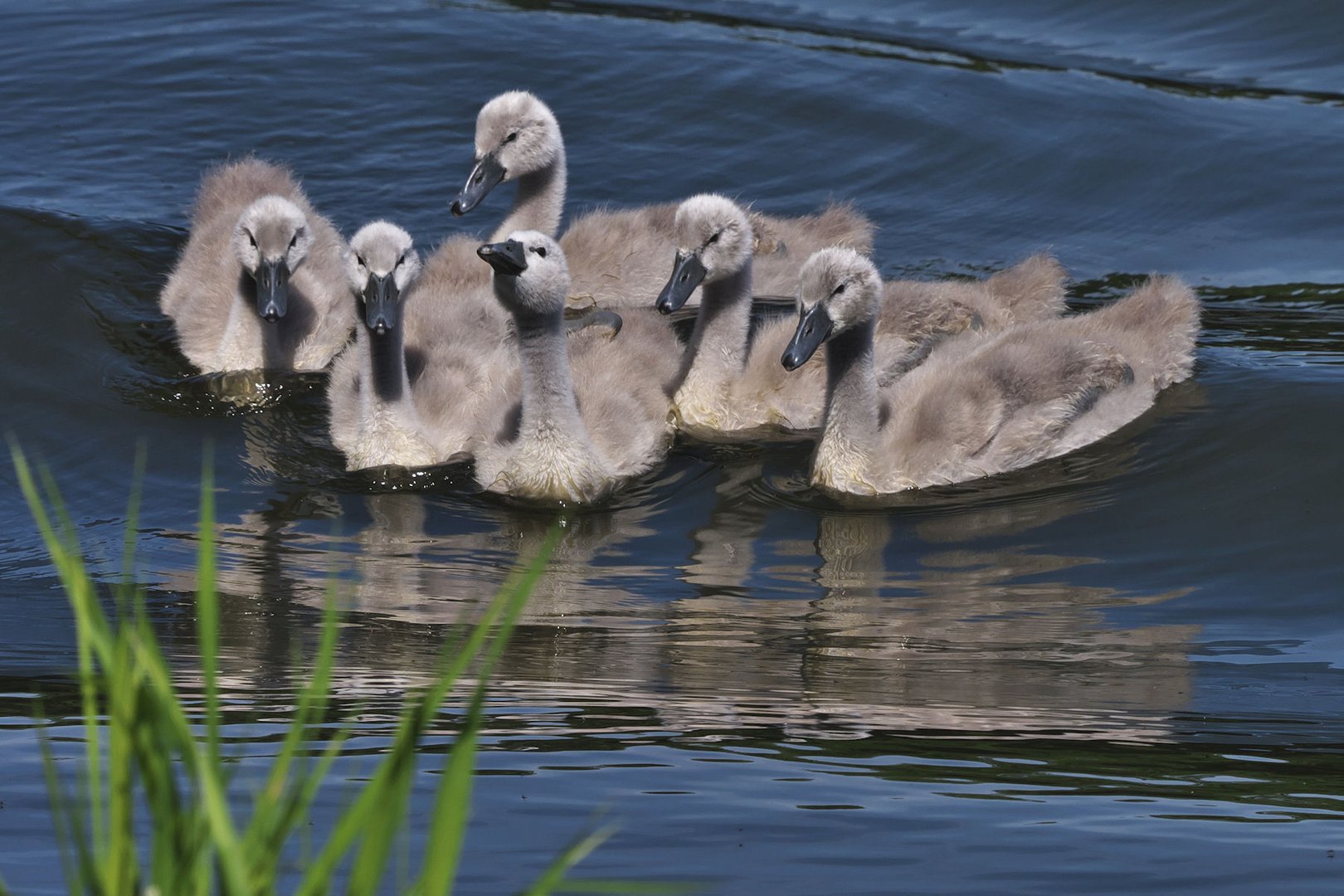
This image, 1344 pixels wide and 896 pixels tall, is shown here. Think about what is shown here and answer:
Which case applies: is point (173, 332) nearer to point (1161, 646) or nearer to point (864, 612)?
point (864, 612)

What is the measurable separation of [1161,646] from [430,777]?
2.57m

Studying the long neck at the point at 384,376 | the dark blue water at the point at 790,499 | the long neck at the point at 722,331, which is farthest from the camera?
the long neck at the point at 722,331

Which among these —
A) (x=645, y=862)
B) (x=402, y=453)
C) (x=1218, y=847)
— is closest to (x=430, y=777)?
(x=645, y=862)

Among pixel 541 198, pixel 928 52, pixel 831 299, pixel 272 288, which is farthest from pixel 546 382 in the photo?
pixel 928 52

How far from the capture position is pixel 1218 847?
4.02m

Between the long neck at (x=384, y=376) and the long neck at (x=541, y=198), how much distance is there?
2333 millimetres

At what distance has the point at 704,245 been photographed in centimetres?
793

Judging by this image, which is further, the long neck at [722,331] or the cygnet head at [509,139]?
the cygnet head at [509,139]

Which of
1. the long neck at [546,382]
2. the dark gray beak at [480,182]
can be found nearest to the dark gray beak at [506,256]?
the long neck at [546,382]

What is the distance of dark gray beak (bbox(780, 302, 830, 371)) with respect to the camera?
7.12 m

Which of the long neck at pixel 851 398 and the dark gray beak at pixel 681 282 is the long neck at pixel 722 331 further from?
the long neck at pixel 851 398

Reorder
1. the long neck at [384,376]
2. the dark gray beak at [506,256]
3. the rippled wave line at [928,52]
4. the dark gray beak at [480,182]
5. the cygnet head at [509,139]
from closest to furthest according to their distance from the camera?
the dark gray beak at [506,256], the long neck at [384,376], the dark gray beak at [480,182], the cygnet head at [509,139], the rippled wave line at [928,52]

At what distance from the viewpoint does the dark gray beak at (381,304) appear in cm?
714

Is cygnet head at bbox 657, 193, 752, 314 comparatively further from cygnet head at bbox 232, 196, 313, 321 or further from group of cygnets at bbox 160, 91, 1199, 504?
cygnet head at bbox 232, 196, 313, 321
